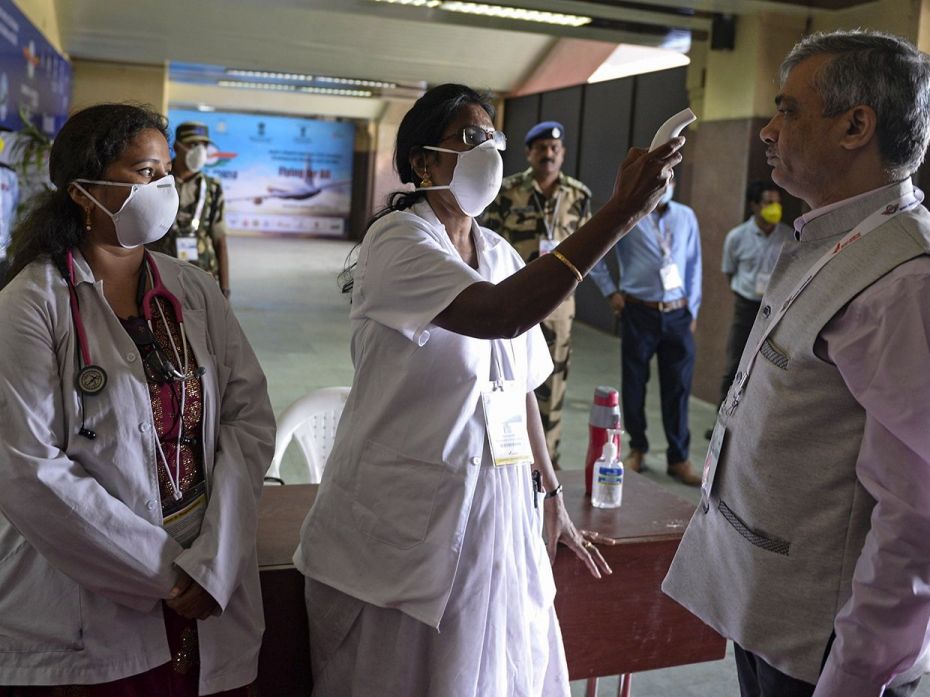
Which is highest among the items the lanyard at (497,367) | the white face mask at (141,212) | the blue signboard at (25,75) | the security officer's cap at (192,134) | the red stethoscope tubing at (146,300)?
the blue signboard at (25,75)

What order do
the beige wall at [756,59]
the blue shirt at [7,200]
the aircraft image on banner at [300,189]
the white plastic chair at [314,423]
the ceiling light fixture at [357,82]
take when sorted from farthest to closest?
the aircraft image on banner at [300,189] → the ceiling light fixture at [357,82] → the beige wall at [756,59] → the blue shirt at [7,200] → the white plastic chair at [314,423]

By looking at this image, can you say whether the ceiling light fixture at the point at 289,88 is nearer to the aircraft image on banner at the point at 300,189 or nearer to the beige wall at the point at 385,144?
the beige wall at the point at 385,144

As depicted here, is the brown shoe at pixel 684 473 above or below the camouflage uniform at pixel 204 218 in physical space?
below

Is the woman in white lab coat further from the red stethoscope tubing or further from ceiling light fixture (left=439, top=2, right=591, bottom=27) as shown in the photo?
ceiling light fixture (left=439, top=2, right=591, bottom=27)

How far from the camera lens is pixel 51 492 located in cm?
151

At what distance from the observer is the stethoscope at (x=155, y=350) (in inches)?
62.6

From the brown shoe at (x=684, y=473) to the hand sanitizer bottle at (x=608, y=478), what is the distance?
9.40 feet

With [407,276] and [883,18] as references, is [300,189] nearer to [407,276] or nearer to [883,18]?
[883,18]

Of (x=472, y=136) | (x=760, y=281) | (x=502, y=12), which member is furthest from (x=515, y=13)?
(x=472, y=136)

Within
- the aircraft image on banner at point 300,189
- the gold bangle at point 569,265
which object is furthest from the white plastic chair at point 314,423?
the aircraft image on banner at point 300,189

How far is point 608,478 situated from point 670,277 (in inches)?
124

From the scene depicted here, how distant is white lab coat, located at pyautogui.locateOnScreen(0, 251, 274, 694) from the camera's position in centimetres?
152

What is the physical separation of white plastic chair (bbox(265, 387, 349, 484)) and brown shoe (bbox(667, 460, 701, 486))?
2.79m

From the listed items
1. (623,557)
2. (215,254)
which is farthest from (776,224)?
(623,557)
